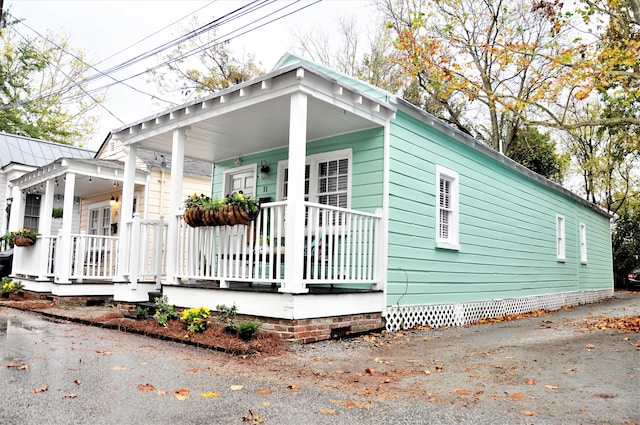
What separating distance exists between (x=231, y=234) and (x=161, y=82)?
18.6m

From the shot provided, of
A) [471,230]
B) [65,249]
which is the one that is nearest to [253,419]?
[471,230]

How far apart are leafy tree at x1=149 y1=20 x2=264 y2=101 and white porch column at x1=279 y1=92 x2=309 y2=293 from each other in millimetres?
17828

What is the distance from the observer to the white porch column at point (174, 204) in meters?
7.64

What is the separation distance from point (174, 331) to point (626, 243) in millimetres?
25184

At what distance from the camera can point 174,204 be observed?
779cm

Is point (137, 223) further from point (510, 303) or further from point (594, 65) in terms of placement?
point (594, 65)

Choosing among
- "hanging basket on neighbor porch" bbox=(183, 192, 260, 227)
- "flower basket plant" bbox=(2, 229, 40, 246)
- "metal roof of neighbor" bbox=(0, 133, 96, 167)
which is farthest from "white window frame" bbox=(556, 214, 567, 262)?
"metal roof of neighbor" bbox=(0, 133, 96, 167)

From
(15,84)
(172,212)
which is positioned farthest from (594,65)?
(15,84)

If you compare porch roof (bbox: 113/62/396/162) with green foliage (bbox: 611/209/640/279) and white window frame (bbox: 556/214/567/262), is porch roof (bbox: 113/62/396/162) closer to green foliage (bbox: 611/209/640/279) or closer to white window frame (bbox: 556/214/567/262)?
white window frame (bbox: 556/214/567/262)

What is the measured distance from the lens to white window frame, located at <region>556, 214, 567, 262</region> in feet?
46.0

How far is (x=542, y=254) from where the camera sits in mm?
12844

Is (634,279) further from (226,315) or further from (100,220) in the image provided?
(226,315)

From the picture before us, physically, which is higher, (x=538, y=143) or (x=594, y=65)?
(x=538, y=143)

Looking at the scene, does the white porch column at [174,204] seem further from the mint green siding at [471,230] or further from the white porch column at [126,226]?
the mint green siding at [471,230]
